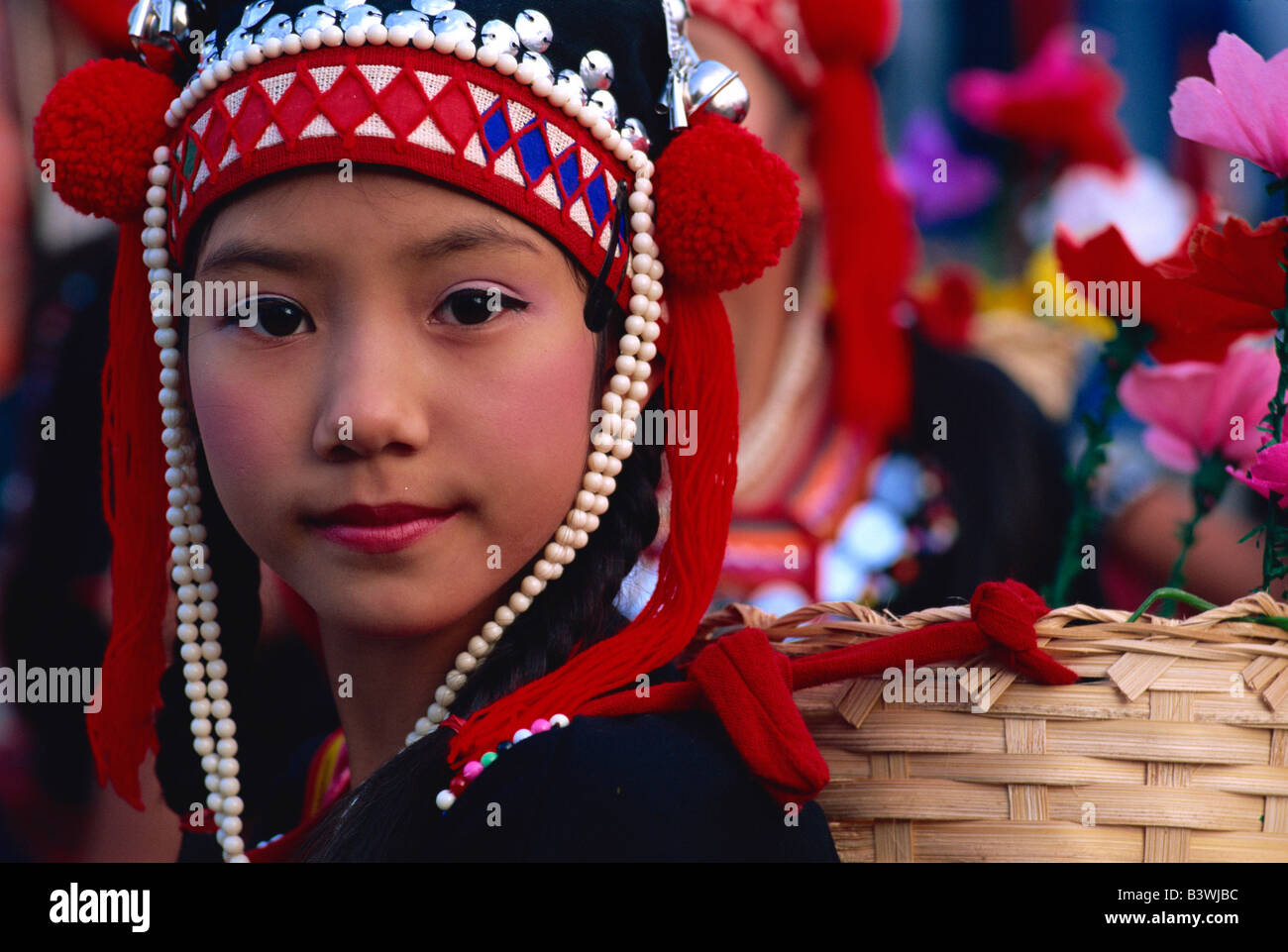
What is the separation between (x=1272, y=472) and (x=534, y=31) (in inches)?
29.2

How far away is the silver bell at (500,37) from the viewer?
1227 millimetres

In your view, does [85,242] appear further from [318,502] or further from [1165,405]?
[1165,405]

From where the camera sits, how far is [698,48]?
2.46 metres

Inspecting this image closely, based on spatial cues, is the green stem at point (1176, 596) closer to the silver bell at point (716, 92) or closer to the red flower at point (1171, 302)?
the red flower at point (1171, 302)

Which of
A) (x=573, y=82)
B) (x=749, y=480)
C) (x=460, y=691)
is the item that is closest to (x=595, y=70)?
(x=573, y=82)

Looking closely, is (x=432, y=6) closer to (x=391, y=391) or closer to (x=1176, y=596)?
(x=391, y=391)

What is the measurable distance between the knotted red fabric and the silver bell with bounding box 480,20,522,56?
21.8 inches

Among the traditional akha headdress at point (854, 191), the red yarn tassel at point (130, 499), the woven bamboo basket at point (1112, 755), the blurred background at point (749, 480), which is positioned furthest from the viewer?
the traditional akha headdress at point (854, 191)

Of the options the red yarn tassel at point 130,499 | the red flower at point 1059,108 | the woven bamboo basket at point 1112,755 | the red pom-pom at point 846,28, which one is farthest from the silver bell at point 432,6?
the red flower at point 1059,108

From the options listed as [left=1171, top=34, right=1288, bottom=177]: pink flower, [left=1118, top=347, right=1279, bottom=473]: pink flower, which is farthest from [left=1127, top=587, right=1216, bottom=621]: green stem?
[left=1171, top=34, right=1288, bottom=177]: pink flower

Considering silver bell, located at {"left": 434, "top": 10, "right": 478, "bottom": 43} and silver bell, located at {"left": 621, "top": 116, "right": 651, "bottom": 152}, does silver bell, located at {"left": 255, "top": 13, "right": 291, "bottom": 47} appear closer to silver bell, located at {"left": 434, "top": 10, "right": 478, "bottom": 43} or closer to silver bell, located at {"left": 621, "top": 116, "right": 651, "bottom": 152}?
silver bell, located at {"left": 434, "top": 10, "right": 478, "bottom": 43}

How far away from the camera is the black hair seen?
120cm

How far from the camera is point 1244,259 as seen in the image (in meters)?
1.25

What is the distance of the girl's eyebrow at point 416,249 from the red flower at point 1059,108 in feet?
8.10
